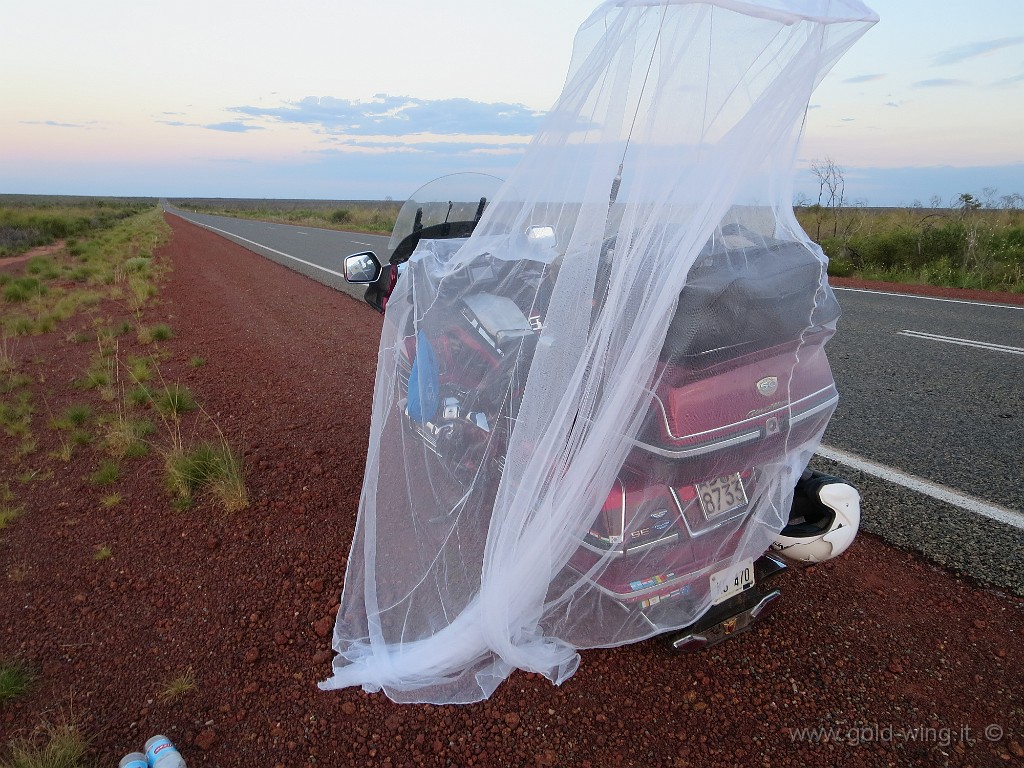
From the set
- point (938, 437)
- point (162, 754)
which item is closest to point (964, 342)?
point (938, 437)

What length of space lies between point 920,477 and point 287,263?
16.2 m

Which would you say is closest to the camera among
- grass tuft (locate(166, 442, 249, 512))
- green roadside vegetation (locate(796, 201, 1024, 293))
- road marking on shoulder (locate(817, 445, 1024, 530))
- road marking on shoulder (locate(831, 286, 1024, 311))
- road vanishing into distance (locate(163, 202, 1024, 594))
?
road vanishing into distance (locate(163, 202, 1024, 594))

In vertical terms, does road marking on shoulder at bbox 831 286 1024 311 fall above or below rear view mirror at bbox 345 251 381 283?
below

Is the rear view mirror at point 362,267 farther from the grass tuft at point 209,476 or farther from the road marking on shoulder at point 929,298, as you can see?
the road marking on shoulder at point 929,298

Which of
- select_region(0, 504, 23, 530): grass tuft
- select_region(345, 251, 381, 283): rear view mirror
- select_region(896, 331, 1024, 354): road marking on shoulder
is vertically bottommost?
select_region(0, 504, 23, 530): grass tuft

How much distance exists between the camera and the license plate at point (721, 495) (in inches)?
79.2

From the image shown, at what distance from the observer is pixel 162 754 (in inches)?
74.4

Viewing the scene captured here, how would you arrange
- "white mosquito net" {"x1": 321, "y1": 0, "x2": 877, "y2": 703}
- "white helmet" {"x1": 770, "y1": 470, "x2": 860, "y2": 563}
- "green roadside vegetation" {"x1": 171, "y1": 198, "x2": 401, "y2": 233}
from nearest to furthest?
"white mosquito net" {"x1": 321, "y1": 0, "x2": 877, "y2": 703}
"white helmet" {"x1": 770, "y1": 470, "x2": 860, "y2": 563}
"green roadside vegetation" {"x1": 171, "y1": 198, "x2": 401, "y2": 233}

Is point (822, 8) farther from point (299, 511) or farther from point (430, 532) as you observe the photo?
point (299, 511)

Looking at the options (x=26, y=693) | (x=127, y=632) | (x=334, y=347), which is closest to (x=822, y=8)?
(x=127, y=632)

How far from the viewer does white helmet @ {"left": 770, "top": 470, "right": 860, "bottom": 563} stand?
7.27ft

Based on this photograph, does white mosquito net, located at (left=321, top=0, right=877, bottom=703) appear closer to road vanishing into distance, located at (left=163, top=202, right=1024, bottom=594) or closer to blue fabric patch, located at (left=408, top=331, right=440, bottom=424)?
blue fabric patch, located at (left=408, top=331, right=440, bottom=424)

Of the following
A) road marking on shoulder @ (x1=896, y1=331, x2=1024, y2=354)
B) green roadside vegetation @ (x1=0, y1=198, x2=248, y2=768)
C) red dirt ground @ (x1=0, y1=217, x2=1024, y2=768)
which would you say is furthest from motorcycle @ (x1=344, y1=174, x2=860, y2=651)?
road marking on shoulder @ (x1=896, y1=331, x2=1024, y2=354)

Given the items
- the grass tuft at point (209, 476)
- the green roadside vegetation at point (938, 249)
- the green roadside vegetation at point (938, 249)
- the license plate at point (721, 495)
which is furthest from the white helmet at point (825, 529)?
the green roadside vegetation at point (938, 249)
